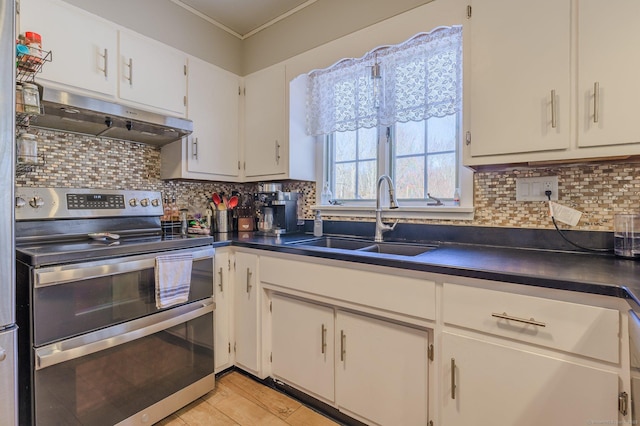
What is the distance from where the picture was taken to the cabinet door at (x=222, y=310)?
190 cm

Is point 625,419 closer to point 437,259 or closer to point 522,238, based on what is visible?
point 437,259

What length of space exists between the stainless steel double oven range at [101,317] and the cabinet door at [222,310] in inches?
4.0

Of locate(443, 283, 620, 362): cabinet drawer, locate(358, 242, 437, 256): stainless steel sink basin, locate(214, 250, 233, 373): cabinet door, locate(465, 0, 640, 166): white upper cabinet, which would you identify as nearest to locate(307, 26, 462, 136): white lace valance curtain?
locate(465, 0, 640, 166): white upper cabinet

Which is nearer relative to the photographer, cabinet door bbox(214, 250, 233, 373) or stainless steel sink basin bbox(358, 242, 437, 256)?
stainless steel sink basin bbox(358, 242, 437, 256)

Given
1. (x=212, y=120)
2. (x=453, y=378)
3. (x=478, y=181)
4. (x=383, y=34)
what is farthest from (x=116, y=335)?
(x=383, y=34)

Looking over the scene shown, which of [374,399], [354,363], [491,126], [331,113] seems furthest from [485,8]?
[374,399]

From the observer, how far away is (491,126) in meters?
1.41

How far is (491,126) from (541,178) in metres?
0.39

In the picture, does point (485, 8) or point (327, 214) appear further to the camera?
point (327, 214)

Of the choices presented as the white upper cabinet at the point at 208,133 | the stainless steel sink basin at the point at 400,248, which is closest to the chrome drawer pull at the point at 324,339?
the stainless steel sink basin at the point at 400,248

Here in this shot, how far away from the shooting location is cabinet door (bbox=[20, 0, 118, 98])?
4.92ft

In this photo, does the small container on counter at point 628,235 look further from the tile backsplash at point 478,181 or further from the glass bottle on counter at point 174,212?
the glass bottle on counter at point 174,212

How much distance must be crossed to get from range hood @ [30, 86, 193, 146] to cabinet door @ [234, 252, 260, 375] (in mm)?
885

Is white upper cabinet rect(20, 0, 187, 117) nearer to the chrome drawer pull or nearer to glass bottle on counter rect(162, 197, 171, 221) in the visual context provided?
glass bottle on counter rect(162, 197, 171, 221)
